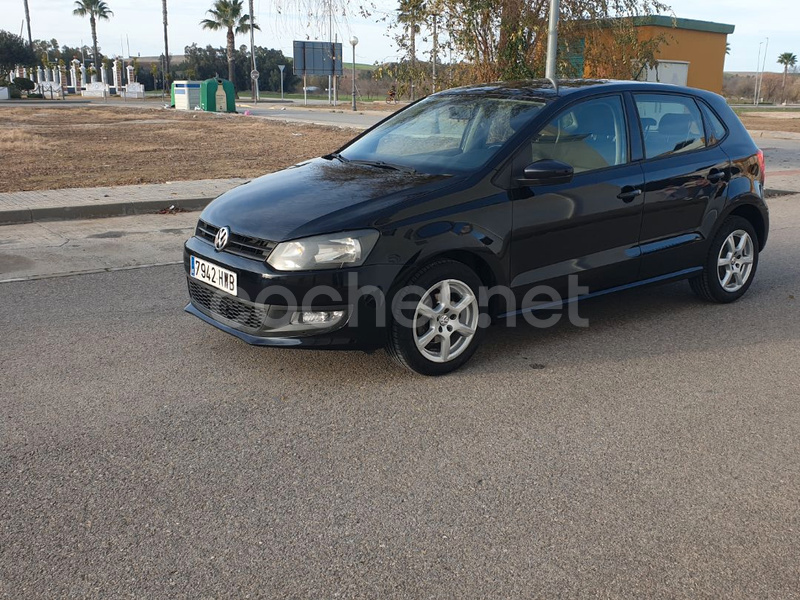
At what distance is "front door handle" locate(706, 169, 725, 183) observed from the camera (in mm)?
5730

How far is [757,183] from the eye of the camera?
20.2 ft

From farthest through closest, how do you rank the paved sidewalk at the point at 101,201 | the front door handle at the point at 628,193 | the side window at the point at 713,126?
the paved sidewalk at the point at 101,201 → the side window at the point at 713,126 → the front door handle at the point at 628,193

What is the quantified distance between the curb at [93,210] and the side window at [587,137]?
684 centimetres

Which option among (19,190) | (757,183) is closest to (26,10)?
(19,190)

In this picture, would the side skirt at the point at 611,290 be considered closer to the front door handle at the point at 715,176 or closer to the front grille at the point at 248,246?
the front door handle at the point at 715,176

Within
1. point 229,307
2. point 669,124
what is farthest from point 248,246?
point 669,124

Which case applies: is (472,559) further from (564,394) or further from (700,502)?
(564,394)

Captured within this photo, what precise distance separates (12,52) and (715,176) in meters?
83.9

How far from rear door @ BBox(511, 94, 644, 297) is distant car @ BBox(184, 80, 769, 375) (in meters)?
0.01

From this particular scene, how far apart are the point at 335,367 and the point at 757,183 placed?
145 inches

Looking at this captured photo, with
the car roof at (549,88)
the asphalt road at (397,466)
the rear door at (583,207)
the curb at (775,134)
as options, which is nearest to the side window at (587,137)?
the rear door at (583,207)

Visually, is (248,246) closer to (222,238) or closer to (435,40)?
(222,238)

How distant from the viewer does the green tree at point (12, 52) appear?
249 ft

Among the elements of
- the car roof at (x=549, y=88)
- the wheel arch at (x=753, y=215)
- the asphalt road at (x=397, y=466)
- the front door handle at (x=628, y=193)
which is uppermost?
the car roof at (x=549, y=88)
